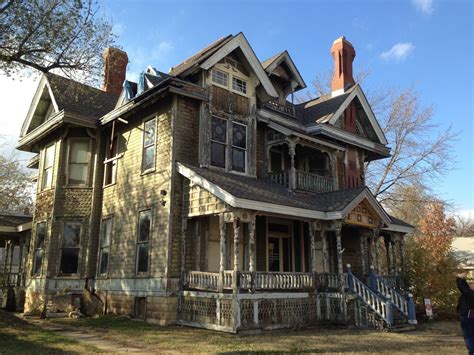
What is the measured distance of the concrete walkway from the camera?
9430 millimetres

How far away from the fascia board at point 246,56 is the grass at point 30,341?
32.0ft

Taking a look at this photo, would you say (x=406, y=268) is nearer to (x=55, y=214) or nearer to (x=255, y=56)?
(x=255, y=56)

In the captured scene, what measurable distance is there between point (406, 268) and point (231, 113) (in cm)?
1036

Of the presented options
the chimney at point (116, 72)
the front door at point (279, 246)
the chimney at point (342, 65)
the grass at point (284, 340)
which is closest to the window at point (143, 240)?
the grass at point (284, 340)

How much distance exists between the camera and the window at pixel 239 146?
16.6 meters

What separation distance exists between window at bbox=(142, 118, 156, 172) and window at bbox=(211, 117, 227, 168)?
2140 millimetres

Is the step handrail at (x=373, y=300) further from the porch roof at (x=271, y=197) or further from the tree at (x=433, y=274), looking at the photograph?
the tree at (x=433, y=274)

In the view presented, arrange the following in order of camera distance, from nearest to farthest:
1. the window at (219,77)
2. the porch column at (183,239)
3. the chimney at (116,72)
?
1. the porch column at (183,239)
2. the window at (219,77)
3. the chimney at (116,72)

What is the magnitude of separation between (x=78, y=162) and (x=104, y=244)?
150 inches

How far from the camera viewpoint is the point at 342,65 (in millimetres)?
23578

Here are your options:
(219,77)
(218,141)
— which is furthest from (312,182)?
(219,77)

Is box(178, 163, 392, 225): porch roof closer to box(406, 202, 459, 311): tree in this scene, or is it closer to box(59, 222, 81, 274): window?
box(406, 202, 459, 311): tree

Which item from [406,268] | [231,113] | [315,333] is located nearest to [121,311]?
[315,333]

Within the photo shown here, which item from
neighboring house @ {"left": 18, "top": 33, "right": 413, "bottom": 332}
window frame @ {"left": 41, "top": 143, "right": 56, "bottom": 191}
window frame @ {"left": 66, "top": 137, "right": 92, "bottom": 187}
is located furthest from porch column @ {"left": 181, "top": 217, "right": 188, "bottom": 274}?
window frame @ {"left": 41, "top": 143, "right": 56, "bottom": 191}
